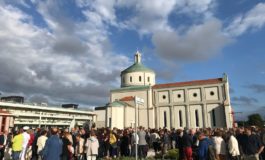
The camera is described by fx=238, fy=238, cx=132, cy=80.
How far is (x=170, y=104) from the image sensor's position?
185ft

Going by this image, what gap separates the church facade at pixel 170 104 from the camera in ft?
168

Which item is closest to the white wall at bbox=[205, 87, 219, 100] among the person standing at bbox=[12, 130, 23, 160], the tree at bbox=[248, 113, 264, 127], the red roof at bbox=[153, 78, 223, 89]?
the red roof at bbox=[153, 78, 223, 89]

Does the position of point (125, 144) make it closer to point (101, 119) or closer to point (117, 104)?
point (117, 104)

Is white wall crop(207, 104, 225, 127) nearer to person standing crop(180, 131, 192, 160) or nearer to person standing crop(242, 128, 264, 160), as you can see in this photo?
person standing crop(242, 128, 264, 160)

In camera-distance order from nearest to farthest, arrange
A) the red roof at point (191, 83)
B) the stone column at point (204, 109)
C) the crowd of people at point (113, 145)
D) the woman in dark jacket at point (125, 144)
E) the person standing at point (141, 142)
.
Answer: the crowd of people at point (113, 145) → the person standing at point (141, 142) → the woman in dark jacket at point (125, 144) → the stone column at point (204, 109) → the red roof at point (191, 83)

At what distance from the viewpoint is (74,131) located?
13.5 metres

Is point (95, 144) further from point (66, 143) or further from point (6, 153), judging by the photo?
point (6, 153)

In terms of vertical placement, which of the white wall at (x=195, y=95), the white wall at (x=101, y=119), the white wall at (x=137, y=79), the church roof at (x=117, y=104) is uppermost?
the white wall at (x=137, y=79)

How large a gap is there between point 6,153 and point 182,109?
1736 inches

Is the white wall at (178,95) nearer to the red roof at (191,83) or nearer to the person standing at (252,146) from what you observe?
the red roof at (191,83)

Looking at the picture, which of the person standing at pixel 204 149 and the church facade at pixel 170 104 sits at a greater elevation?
the church facade at pixel 170 104

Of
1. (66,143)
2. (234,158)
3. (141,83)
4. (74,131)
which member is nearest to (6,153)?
(74,131)

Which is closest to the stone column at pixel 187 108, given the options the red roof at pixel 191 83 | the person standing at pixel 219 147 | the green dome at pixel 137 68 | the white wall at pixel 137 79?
the red roof at pixel 191 83

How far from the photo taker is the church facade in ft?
168
